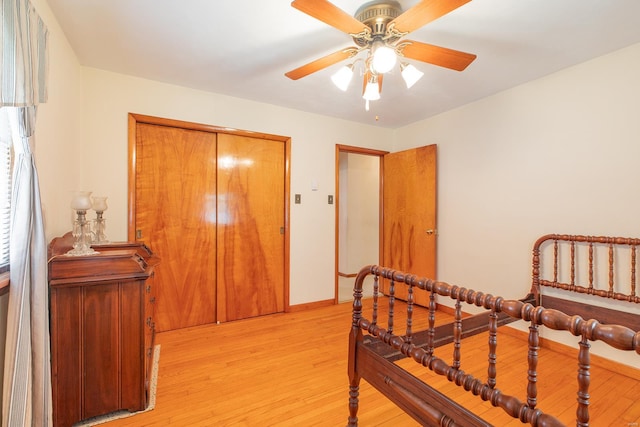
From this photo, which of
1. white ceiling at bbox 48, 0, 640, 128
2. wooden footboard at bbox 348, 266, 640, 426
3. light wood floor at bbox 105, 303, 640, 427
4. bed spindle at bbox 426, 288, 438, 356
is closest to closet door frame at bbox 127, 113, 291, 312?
white ceiling at bbox 48, 0, 640, 128

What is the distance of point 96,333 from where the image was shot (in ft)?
5.14

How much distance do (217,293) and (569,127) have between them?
3480mm

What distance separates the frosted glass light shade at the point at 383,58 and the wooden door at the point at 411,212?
203 centimetres

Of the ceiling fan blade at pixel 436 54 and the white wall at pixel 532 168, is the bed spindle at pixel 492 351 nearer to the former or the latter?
the ceiling fan blade at pixel 436 54

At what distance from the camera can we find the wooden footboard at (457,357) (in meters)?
0.76

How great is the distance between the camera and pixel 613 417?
165cm

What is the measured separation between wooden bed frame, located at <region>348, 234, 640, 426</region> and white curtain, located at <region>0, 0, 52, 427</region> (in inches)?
54.0

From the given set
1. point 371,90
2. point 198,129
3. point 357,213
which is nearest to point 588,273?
point 371,90

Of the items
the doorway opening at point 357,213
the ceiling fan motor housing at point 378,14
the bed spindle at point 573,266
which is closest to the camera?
the ceiling fan motor housing at point 378,14

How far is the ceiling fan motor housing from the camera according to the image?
1.61 meters

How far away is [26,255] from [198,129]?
195 centimetres

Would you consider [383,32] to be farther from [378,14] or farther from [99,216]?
[99,216]

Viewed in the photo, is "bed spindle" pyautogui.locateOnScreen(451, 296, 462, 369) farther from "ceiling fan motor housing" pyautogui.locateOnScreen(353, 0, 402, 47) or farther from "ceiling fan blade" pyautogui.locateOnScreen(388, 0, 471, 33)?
"ceiling fan motor housing" pyautogui.locateOnScreen(353, 0, 402, 47)

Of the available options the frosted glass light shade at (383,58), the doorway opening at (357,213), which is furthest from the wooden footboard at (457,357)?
the doorway opening at (357,213)
